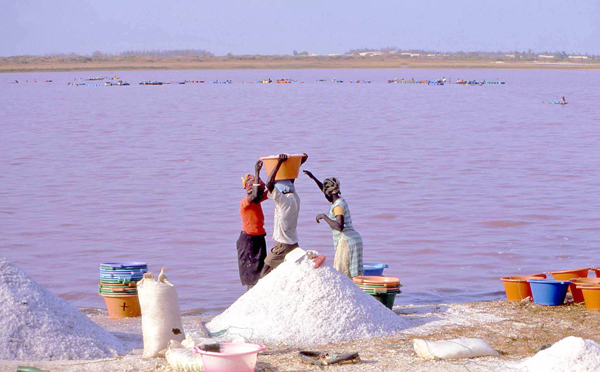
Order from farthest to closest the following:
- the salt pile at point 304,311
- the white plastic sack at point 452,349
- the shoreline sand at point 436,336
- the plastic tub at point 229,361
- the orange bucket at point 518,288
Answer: the orange bucket at point 518,288 → the salt pile at point 304,311 → the white plastic sack at point 452,349 → the shoreline sand at point 436,336 → the plastic tub at point 229,361

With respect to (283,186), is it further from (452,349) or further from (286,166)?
(452,349)

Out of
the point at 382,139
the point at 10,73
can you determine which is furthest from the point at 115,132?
the point at 10,73

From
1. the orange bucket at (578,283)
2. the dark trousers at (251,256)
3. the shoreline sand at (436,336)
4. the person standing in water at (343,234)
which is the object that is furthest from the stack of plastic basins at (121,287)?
the orange bucket at (578,283)

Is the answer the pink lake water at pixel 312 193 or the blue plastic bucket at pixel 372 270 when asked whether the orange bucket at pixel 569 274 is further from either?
the blue plastic bucket at pixel 372 270

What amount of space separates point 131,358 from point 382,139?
68.7ft

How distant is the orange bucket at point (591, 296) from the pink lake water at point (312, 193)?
151 cm

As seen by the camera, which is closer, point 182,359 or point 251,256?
point 182,359

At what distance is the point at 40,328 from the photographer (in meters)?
6.05

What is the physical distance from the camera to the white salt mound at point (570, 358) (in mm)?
5387

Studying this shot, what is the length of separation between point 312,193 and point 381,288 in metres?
8.29

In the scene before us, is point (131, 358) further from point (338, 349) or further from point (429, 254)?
point (429, 254)

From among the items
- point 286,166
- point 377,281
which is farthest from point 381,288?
point 286,166

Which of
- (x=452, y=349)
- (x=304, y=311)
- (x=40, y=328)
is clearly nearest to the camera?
(x=452, y=349)

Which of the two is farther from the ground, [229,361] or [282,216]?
[282,216]
